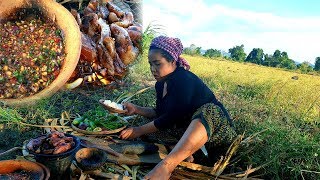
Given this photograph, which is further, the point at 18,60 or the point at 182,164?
the point at 18,60

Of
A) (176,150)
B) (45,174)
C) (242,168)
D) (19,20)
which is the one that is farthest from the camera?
(19,20)

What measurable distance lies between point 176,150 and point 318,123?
2061 millimetres

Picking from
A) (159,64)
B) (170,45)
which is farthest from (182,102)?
(170,45)

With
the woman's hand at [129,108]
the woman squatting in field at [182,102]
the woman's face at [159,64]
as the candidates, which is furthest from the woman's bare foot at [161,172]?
the woman's hand at [129,108]

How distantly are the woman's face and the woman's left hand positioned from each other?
0.83m

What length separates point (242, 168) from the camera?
2.72 meters

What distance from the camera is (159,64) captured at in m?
2.66

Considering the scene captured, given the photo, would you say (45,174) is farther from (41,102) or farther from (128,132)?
(41,102)

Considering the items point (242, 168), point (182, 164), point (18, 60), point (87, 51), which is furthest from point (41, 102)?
point (242, 168)

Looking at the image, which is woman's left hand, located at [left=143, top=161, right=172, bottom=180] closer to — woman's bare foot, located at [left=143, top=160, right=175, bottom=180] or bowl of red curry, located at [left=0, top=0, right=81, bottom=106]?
woman's bare foot, located at [left=143, top=160, right=175, bottom=180]

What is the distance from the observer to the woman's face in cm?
265

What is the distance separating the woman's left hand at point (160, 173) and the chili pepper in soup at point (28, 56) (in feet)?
7.22

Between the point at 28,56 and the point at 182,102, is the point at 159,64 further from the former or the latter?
the point at 28,56

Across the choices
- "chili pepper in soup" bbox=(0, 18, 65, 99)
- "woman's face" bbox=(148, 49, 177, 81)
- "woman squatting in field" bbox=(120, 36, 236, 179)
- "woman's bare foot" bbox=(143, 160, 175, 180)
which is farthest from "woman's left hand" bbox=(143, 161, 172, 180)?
"chili pepper in soup" bbox=(0, 18, 65, 99)
